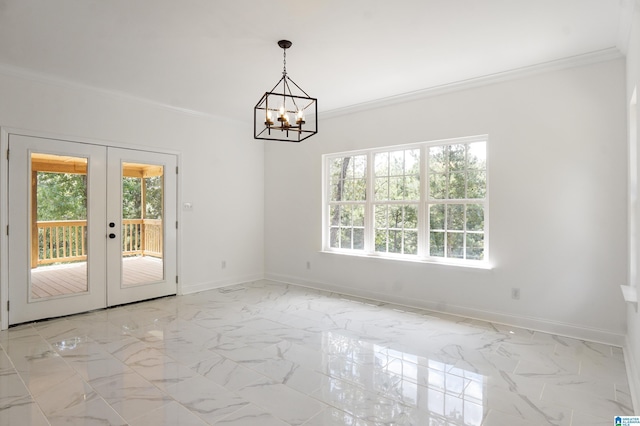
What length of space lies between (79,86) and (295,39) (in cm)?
293

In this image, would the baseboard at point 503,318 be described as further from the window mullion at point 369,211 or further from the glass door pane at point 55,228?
the glass door pane at point 55,228

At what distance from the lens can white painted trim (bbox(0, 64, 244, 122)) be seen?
3.88 metres

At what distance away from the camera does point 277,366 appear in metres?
3.00

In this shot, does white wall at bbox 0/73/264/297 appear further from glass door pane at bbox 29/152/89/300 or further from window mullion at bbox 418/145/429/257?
window mullion at bbox 418/145/429/257

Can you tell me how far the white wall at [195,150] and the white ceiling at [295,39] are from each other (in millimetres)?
310

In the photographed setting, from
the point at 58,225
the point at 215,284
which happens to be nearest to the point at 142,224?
the point at 58,225

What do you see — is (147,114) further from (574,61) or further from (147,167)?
(574,61)

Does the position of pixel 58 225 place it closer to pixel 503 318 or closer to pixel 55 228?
pixel 55 228

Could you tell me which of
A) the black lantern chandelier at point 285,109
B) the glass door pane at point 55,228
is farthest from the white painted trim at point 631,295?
the glass door pane at point 55,228

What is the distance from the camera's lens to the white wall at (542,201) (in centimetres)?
348

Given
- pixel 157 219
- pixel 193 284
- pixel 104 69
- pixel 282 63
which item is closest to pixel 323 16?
pixel 282 63

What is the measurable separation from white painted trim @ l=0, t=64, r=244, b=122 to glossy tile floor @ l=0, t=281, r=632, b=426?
2758 millimetres

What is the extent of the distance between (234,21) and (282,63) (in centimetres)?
90

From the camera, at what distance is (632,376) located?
2.69 meters
